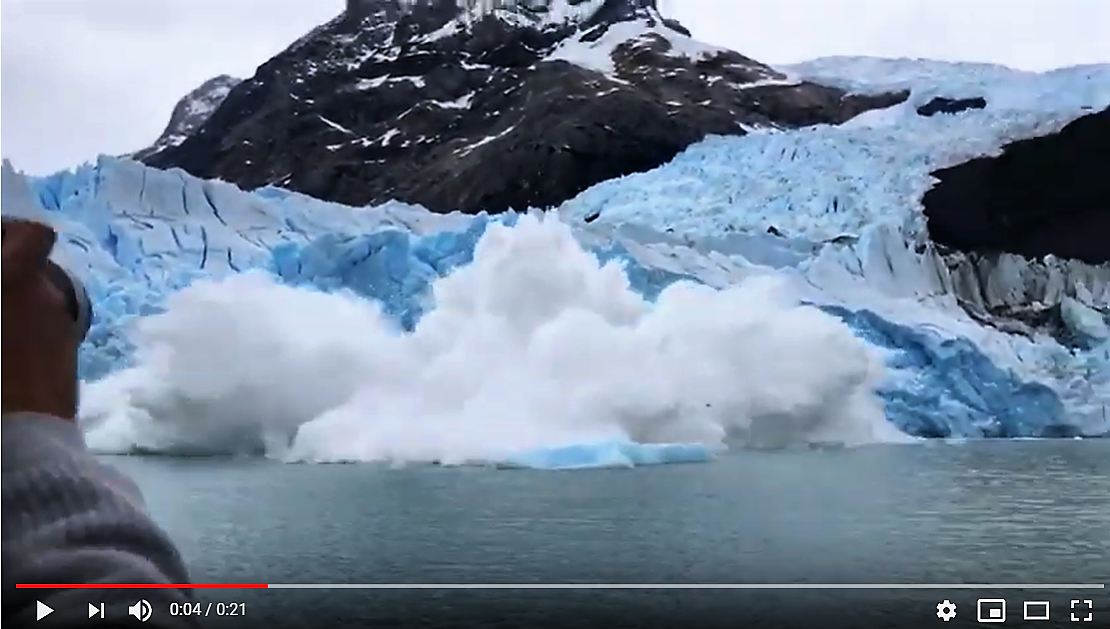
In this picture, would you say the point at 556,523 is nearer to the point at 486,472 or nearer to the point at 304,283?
the point at 486,472

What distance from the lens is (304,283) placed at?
2908mm

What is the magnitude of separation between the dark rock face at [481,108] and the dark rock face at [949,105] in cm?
12

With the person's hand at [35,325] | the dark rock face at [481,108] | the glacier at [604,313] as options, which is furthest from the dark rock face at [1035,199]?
the person's hand at [35,325]

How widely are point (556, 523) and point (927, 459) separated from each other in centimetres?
111

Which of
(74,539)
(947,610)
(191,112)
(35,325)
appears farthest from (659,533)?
(74,539)

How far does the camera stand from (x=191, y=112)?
2.69 metres

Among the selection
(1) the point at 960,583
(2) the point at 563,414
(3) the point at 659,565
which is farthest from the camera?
(2) the point at 563,414

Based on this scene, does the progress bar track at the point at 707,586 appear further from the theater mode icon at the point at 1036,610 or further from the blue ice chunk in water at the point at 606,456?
the blue ice chunk in water at the point at 606,456

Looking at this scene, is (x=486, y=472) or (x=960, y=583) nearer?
(x=960, y=583)

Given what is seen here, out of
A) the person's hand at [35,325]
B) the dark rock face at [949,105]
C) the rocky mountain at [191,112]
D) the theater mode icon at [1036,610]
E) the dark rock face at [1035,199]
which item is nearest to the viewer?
the person's hand at [35,325]

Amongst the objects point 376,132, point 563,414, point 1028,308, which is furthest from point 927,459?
point 376,132

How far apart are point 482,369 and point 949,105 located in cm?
142

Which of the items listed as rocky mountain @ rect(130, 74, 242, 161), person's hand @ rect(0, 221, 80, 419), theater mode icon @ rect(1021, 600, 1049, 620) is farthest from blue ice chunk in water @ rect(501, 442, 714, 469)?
person's hand @ rect(0, 221, 80, 419)

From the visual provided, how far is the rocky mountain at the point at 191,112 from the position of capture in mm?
2643
